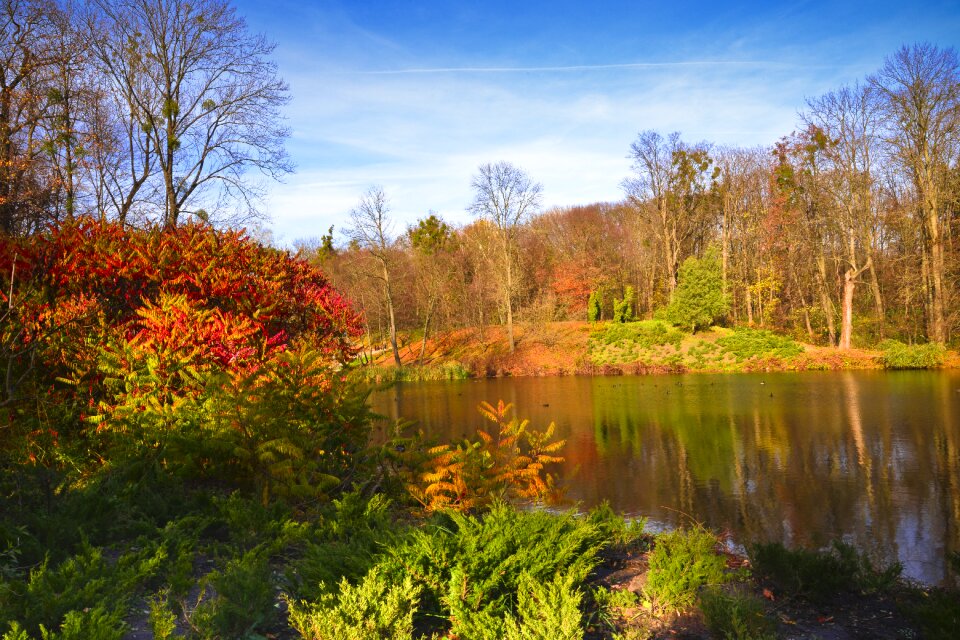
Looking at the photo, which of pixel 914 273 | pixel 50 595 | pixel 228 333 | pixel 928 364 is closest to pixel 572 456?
pixel 228 333

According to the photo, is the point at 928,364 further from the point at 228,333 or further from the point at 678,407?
the point at 228,333

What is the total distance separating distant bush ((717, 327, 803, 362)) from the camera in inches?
1025

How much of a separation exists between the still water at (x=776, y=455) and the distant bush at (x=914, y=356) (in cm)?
274

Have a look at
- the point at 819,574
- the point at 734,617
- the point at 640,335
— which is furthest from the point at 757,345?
the point at 734,617

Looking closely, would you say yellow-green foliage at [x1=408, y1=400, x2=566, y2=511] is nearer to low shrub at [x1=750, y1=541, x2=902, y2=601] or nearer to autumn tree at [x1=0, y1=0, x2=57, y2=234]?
low shrub at [x1=750, y1=541, x2=902, y2=601]

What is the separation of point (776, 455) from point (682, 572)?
678cm

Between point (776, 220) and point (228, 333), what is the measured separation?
1350 inches

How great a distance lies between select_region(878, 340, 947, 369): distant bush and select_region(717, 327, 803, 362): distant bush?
3.20 m

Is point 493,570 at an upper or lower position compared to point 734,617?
upper

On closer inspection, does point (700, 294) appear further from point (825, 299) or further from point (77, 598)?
point (77, 598)

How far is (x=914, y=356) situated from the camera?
2275cm

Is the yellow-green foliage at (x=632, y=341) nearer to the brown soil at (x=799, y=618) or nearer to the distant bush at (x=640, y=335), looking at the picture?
the distant bush at (x=640, y=335)

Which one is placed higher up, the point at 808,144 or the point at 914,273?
the point at 808,144

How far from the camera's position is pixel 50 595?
289cm
